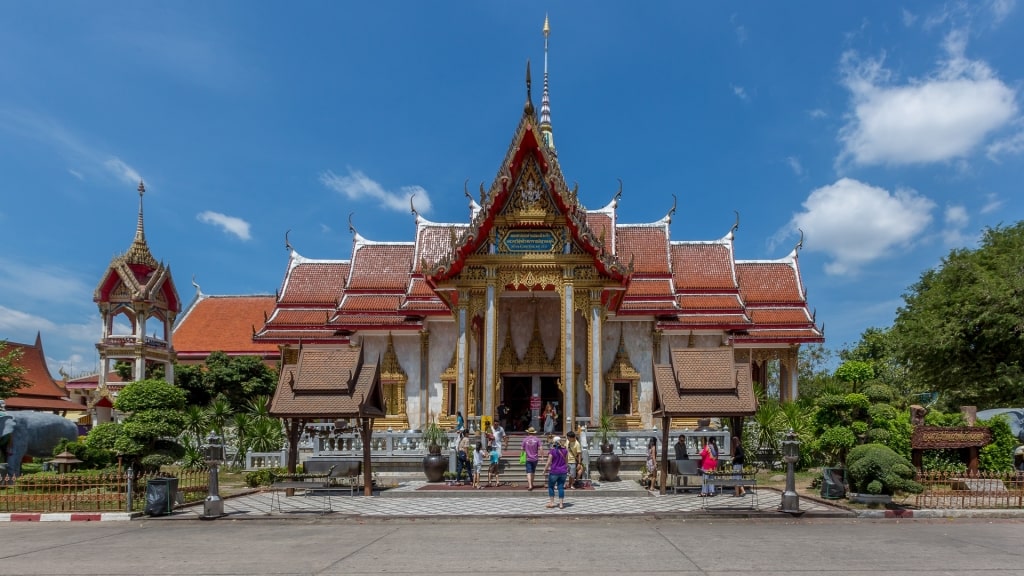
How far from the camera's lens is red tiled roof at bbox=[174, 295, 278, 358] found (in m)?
41.1

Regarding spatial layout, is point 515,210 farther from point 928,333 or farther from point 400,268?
point 928,333

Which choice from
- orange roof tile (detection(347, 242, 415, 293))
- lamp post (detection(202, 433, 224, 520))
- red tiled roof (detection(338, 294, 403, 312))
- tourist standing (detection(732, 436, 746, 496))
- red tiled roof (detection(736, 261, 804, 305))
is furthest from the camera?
red tiled roof (detection(736, 261, 804, 305))

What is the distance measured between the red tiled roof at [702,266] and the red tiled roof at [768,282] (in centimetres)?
80

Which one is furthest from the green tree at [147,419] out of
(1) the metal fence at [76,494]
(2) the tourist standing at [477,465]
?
(2) the tourist standing at [477,465]

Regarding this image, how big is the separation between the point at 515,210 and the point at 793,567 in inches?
556

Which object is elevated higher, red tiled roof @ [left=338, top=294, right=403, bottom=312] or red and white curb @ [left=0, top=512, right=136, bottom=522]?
red tiled roof @ [left=338, top=294, right=403, bottom=312]

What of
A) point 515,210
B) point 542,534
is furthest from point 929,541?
point 515,210

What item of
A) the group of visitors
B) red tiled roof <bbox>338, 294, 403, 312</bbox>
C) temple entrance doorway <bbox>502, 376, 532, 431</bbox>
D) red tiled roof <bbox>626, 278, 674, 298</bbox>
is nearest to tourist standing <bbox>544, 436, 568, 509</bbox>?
the group of visitors

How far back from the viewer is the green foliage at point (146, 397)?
1562 cm

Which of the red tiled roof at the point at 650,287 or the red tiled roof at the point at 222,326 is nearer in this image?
the red tiled roof at the point at 650,287

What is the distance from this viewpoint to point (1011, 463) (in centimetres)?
1497

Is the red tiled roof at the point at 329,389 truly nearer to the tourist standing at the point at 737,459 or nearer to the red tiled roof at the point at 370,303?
the tourist standing at the point at 737,459

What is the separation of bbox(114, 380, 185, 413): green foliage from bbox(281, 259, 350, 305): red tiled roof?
1136 cm

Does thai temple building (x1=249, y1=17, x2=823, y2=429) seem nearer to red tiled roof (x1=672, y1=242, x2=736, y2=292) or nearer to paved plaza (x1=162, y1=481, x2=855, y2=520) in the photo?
red tiled roof (x1=672, y1=242, x2=736, y2=292)
